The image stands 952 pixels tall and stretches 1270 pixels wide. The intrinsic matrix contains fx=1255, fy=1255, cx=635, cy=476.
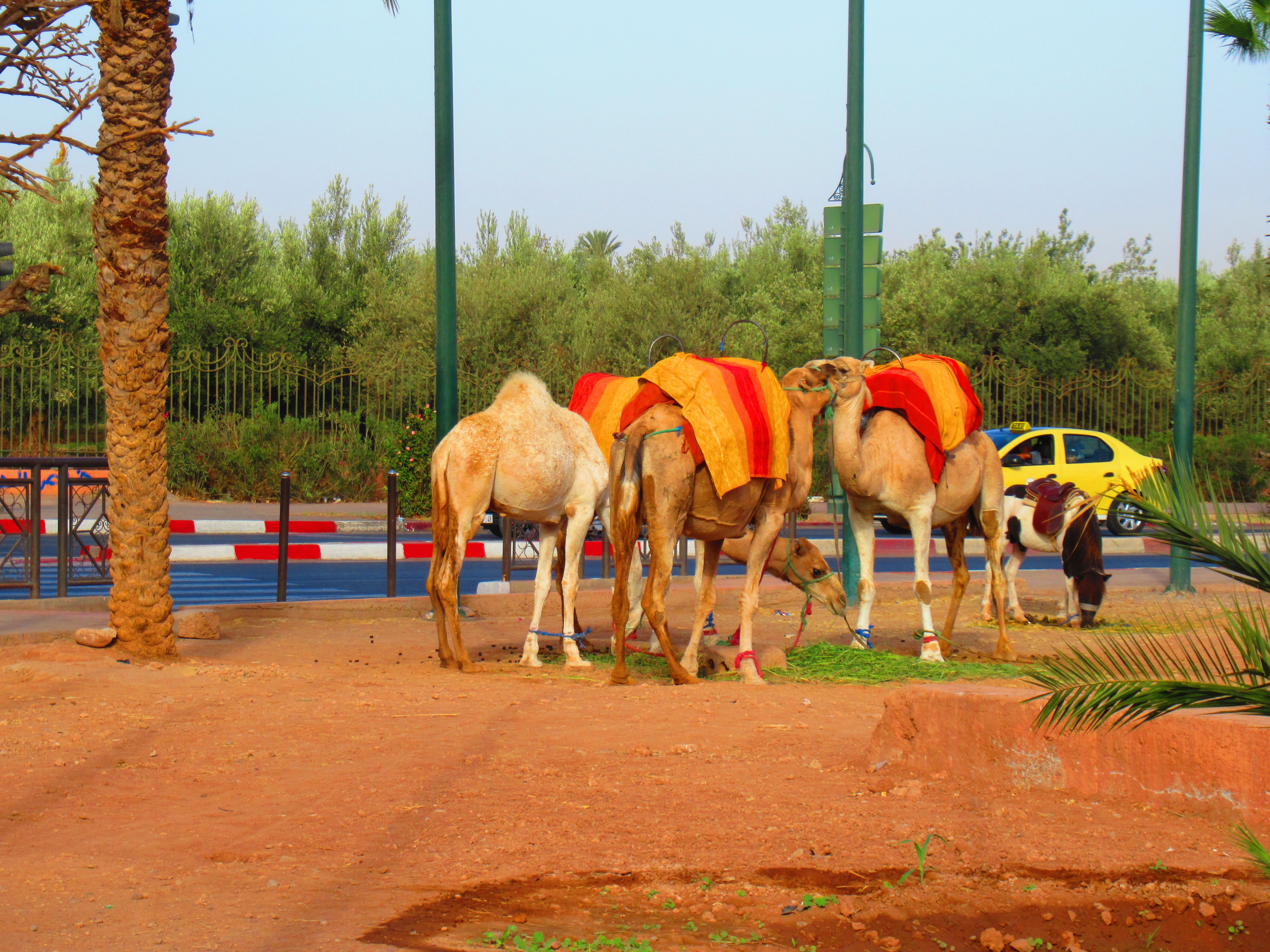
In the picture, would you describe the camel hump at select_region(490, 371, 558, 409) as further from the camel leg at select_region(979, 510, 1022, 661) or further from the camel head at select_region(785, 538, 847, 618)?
the camel leg at select_region(979, 510, 1022, 661)

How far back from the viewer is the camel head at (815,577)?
990 cm

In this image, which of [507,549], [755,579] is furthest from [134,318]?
[507,549]

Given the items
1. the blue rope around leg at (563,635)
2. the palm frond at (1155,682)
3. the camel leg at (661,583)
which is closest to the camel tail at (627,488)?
the camel leg at (661,583)

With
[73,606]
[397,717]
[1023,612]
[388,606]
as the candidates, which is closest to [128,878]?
[397,717]

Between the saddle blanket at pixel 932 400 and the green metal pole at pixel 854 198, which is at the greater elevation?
the green metal pole at pixel 854 198

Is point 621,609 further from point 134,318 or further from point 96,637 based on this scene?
point 134,318

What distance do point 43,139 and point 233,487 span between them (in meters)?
18.9

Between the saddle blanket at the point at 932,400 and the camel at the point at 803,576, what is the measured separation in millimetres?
1135

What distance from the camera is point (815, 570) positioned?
10148 mm

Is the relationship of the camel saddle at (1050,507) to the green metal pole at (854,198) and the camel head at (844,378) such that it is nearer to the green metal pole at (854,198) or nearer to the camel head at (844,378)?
the green metal pole at (854,198)

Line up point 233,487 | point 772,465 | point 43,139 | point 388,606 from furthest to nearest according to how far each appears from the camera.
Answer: point 233,487 < point 388,606 < point 772,465 < point 43,139

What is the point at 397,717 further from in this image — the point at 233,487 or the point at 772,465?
the point at 233,487

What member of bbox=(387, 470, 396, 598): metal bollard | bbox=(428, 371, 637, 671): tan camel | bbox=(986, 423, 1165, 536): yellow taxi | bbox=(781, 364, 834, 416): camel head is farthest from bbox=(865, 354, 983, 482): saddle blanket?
bbox=(986, 423, 1165, 536): yellow taxi

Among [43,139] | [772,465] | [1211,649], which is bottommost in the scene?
[1211,649]
